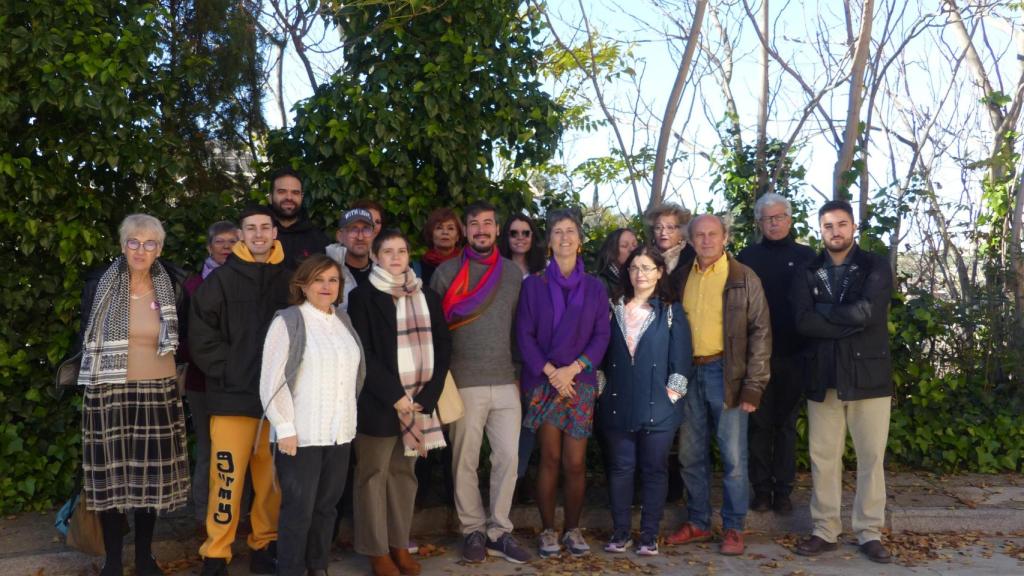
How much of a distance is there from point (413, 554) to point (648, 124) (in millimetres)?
7125

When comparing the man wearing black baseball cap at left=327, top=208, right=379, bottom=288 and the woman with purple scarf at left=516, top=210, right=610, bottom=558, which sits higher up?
the man wearing black baseball cap at left=327, top=208, right=379, bottom=288

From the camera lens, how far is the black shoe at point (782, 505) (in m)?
6.24

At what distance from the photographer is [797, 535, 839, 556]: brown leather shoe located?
18.6 ft

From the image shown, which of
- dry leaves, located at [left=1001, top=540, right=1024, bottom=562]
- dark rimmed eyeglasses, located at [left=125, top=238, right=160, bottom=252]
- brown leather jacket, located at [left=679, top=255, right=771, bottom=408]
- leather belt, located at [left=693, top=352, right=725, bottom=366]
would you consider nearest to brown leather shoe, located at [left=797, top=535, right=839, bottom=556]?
brown leather jacket, located at [left=679, top=255, right=771, bottom=408]

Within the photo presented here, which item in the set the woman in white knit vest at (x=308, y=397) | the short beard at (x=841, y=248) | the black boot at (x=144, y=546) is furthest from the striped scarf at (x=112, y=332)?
the short beard at (x=841, y=248)

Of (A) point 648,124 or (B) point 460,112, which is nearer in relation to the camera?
(B) point 460,112

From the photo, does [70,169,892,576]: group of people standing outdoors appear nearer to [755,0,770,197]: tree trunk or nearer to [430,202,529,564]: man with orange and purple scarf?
[430,202,529,564]: man with orange and purple scarf

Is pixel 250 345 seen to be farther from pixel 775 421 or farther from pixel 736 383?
pixel 775 421

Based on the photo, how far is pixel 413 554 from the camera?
5.59 m

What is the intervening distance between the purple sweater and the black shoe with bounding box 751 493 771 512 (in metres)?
1.62

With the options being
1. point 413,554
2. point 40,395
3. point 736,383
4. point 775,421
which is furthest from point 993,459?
point 40,395

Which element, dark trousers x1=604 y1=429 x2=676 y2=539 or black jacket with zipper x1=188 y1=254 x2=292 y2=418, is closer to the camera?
black jacket with zipper x1=188 y1=254 x2=292 y2=418

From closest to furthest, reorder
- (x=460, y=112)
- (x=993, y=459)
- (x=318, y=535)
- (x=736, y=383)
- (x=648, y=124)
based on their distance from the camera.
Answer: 1. (x=318, y=535)
2. (x=736, y=383)
3. (x=460, y=112)
4. (x=993, y=459)
5. (x=648, y=124)

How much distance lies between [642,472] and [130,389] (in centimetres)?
287
